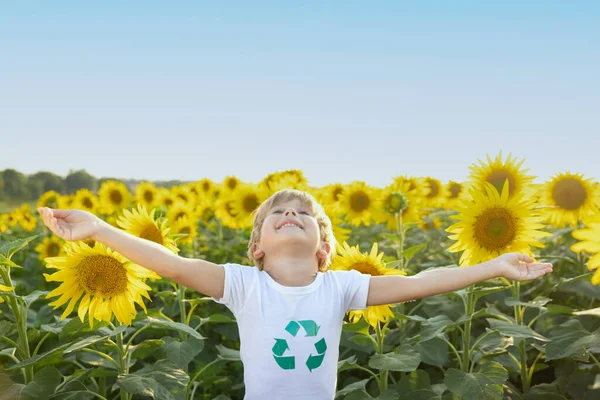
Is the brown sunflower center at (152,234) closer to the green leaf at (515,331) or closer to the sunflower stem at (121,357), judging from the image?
the sunflower stem at (121,357)

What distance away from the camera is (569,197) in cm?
619

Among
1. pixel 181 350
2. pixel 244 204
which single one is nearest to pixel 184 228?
pixel 244 204

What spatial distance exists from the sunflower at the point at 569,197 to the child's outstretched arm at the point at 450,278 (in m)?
3.53

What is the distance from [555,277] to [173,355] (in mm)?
4104

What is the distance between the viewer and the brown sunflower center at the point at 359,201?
730 centimetres

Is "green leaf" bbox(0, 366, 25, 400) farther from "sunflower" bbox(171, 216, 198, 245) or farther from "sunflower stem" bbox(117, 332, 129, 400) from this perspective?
"sunflower" bbox(171, 216, 198, 245)

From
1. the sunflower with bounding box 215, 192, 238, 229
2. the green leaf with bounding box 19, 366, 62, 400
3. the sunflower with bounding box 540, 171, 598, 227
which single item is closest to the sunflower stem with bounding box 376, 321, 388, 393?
the green leaf with bounding box 19, 366, 62, 400

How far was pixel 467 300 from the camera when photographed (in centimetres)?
385

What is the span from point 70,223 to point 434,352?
99.1 inches

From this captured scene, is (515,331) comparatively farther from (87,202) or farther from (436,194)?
(87,202)

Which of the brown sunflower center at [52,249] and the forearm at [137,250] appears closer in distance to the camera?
the forearm at [137,250]

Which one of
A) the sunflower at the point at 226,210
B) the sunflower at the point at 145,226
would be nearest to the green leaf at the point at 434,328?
the sunflower at the point at 145,226

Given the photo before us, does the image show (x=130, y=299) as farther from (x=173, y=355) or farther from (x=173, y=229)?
(x=173, y=229)

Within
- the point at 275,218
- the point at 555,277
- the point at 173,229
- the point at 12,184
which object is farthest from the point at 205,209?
the point at 12,184
